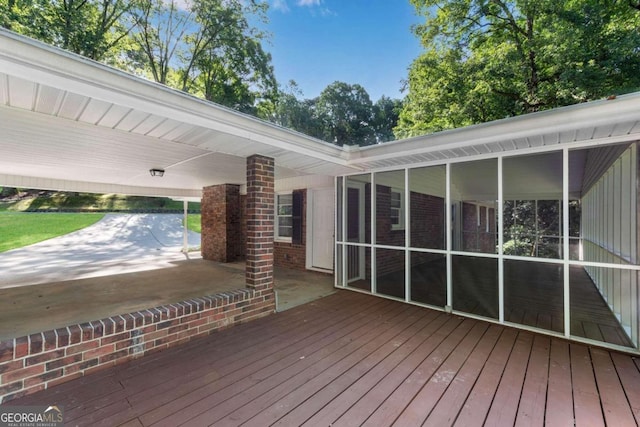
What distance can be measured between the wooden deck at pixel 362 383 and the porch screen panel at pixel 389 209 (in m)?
2.12

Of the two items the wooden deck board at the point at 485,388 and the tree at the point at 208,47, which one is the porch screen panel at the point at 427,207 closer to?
the wooden deck board at the point at 485,388

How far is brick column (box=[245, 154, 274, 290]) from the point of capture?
3.74 metres

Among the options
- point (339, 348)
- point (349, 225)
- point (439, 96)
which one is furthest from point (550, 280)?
point (439, 96)

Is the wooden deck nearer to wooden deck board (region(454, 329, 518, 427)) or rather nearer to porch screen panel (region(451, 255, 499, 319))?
wooden deck board (region(454, 329, 518, 427))

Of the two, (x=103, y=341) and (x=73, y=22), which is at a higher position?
(x=73, y=22)

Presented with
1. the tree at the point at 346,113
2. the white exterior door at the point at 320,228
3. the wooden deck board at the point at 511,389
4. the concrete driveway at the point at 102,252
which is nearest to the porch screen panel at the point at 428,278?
the wooden deck board at the point at 511,389

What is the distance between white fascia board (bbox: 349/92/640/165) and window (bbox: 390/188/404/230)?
4.49 feet

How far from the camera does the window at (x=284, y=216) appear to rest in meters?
7.83

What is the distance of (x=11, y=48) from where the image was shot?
61.9 inches

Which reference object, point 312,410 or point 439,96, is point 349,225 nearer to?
point 312,410

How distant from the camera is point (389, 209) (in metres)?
5.51

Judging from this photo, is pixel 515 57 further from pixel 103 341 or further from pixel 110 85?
pixel 103 341

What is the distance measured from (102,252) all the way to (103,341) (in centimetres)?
1124

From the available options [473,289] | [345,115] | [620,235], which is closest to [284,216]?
[473,289]
